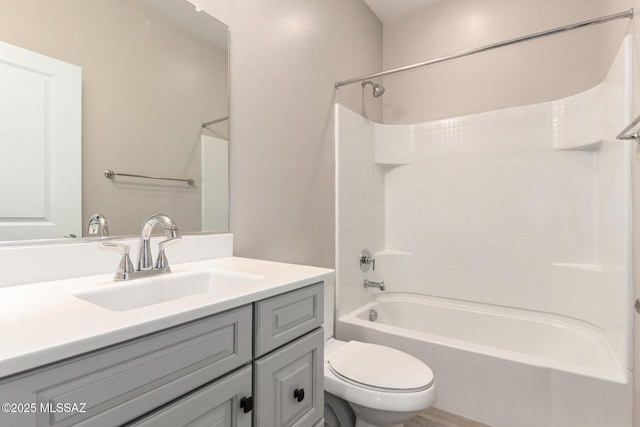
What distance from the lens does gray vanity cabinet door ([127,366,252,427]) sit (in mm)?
593

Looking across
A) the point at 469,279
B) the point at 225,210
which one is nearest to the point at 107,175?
the point at 225,210

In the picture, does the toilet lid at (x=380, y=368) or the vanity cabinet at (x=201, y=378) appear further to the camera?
the toilet lid at (x=380, y=368)

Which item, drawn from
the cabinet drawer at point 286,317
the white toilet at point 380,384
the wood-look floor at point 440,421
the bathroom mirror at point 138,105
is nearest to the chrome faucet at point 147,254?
the bathroom mirror at point 138,105

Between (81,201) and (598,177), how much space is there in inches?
103

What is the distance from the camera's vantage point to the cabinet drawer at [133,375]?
447 millimetres

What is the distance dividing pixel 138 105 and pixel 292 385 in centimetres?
101

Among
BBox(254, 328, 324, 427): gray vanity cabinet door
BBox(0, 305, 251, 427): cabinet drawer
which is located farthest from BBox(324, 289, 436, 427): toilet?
BBox(0, 305, 251, 427): cabinet drawer

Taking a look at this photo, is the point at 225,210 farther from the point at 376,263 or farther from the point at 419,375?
the point at 376,263

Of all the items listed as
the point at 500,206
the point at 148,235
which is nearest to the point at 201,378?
the point at 148,235

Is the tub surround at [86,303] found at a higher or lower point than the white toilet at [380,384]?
higher

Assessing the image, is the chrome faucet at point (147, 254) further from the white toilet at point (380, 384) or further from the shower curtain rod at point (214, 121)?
the white toilet at point (380, 384)

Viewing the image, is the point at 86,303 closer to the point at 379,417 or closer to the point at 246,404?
the point at 246,404

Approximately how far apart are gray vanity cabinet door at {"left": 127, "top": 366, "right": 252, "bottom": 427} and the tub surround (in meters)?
0.16

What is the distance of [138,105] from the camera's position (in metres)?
1.08
